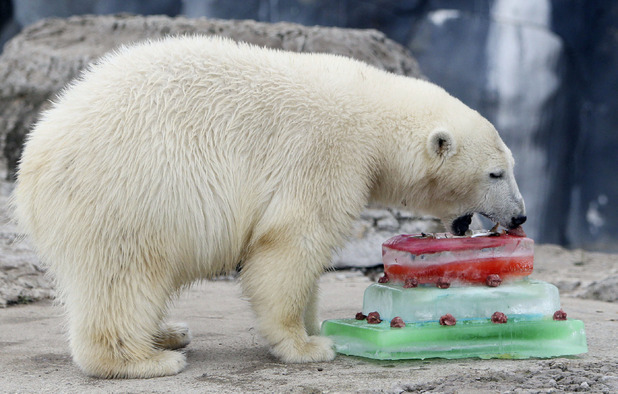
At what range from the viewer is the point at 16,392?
104 inches

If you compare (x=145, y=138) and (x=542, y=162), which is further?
(x=542, y=162)

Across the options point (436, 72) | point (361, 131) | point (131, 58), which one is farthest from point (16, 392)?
point (436, 72)

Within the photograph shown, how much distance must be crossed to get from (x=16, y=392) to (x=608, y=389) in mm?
2134

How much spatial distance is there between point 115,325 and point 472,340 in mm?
1528

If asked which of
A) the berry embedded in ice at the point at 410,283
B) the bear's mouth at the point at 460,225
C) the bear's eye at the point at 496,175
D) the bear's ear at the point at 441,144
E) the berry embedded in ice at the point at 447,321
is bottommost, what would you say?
the berry embedded in ice at the point at 447,321

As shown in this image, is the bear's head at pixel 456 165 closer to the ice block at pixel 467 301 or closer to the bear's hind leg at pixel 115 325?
the ice block at pixel 467 301

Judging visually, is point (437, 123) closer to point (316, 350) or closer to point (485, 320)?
point (485, 320)

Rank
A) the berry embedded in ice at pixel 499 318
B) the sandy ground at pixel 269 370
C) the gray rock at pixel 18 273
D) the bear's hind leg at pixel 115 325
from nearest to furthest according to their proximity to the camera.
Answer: the sandy ground at pixel 269 370 < the bear's hind leg at pixel 115 325 < the berry embedded in ice at pixel 499 318 < the gray rock at pixel 18 273

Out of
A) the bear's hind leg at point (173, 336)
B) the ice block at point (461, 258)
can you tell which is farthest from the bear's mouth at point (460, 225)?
the bear's hind leg at point (173, 336)

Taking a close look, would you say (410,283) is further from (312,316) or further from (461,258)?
(312,316)

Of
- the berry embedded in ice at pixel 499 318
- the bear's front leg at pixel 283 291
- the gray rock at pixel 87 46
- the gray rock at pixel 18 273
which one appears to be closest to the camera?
the bear's front leg at pixel 283 291

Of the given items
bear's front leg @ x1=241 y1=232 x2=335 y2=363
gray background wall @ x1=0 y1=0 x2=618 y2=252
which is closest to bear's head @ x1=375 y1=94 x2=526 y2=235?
bear's front leg @ x1=241 y1=232 x2=335 y2=363

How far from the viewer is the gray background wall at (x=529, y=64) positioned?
27.0 ft

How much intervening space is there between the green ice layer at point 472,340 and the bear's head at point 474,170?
0.51 meters
